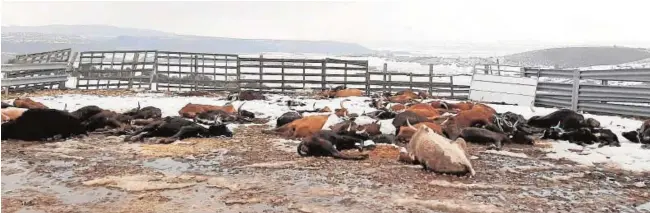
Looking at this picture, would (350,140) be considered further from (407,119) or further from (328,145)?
(407,119)

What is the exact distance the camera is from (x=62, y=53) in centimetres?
2091

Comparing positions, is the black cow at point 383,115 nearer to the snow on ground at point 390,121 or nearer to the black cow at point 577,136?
the snow on ground at point 390,121

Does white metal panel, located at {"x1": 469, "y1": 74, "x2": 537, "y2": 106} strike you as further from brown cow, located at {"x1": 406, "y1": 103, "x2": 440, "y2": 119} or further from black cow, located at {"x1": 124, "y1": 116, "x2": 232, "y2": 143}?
black cow, located at {"x1": 124, "y1": 116, "x2": 232, "y2": 143}

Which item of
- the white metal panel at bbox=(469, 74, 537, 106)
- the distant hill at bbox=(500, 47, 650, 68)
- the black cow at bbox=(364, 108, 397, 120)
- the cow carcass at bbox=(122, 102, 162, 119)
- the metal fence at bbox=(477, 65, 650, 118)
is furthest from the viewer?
the distant hill at bbox=(500, 47, 650, 68)

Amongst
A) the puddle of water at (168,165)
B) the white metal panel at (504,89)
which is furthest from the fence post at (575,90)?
the puddle of water at (168,165)

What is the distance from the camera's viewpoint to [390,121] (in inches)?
407

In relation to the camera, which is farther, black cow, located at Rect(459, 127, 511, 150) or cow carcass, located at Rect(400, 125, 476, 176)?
black cow, located at Rect(459, 127, 511, 150)

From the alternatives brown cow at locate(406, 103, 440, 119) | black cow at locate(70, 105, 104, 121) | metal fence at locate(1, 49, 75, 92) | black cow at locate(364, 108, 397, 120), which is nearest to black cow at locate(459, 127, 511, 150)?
brown cow at locate(406, 103, 440, 119)

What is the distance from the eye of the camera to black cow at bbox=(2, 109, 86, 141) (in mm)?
8367

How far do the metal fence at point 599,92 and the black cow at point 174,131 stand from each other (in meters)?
9.80

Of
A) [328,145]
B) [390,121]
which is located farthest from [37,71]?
[328,145]

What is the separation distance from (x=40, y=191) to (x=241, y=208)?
2167 mm

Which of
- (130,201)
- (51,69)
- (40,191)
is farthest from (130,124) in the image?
(51,69)

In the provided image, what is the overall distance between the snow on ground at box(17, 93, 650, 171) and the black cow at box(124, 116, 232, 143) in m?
2.06
